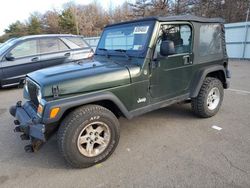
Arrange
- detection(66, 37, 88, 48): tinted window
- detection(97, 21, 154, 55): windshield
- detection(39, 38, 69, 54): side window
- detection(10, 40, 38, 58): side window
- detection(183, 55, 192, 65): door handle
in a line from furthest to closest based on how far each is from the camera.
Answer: detection(66, 37, 88, 48): tinted window, detection(39, 38, 69, 54): side window, detection(10, 40, 38, 58): side window, detection(183, 55, 192, 65): door handle, detection(97, 21, 154, 55): windshield

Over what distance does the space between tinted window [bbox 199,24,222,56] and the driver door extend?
33 centimetres

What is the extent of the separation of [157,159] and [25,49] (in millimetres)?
6060

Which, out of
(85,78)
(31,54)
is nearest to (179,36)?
(85,78)

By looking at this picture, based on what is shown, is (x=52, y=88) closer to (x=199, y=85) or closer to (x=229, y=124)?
(x=199, y=85)

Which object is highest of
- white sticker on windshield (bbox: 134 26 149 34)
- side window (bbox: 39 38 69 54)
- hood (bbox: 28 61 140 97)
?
white sticker on windshield (bbox: 134 26 149 34)

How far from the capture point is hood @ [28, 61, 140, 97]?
256 centimetres

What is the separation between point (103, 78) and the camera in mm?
2777

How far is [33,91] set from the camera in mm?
2998

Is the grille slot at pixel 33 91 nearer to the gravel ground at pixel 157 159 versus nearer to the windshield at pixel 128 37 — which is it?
the gravel ground at pixel 157 159

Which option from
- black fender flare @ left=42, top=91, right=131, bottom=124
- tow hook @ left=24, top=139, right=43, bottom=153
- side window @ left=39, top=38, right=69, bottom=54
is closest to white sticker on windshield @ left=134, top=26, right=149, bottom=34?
black fender flare @ left=42, top=91, right=131, bottom=124

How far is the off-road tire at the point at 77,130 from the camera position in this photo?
255 cm

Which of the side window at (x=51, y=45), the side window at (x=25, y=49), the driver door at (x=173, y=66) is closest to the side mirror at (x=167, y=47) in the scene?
the driver door at (x=173, y=66)

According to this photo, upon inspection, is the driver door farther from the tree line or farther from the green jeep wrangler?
the tree line

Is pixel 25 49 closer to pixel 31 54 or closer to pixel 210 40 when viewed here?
pixel 31 54
